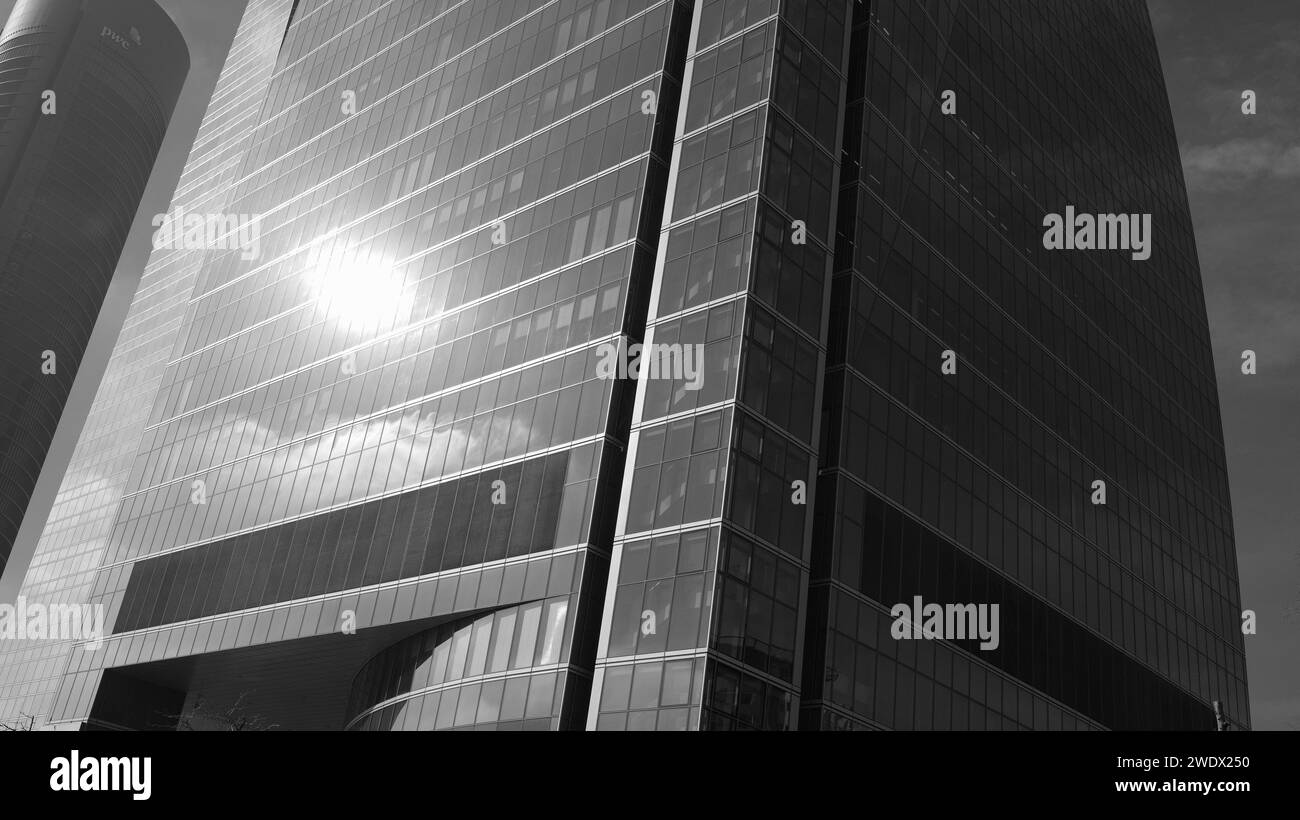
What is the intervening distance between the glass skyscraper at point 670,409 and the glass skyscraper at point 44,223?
10399 centimetres

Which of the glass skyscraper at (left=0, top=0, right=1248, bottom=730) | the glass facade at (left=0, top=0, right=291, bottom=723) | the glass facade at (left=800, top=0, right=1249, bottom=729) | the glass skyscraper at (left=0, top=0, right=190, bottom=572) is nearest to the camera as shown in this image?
the glass skyscraper at (left=0, top=0, right=1248, bottom=730)

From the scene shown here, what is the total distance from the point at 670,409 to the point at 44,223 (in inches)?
6554

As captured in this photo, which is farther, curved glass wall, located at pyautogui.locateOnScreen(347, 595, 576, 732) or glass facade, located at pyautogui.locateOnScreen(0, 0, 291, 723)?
glass facade, located at pyautogui.locateOnScreen(0, 0, 291, 723)

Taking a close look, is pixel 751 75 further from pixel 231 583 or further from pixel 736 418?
pixel 231 583

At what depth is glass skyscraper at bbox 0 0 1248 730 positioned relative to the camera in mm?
50781

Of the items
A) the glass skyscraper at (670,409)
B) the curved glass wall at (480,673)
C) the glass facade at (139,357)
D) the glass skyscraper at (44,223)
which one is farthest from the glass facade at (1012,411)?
the glass skyscraper at (44,223)

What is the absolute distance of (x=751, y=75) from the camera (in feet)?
193

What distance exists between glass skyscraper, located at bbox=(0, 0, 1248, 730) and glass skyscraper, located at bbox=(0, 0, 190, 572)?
104 meters

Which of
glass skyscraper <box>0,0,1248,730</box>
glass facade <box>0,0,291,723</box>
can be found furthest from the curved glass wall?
glass facade <box>0,0,291,723</box>

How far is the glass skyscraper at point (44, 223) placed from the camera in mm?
177550

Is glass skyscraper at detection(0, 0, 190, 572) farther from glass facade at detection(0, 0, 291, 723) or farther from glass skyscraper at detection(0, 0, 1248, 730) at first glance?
glass skyscraper at detection(0, 0, 1248, 730)

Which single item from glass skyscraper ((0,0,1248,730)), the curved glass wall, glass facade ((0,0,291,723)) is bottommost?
the curved glass wall

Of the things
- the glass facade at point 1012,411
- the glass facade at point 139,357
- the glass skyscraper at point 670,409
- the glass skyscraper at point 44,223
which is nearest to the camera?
the glass skyscraper at point 670,409

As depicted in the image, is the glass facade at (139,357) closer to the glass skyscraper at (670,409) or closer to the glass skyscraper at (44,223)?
the glass skyscraper at (44,223)
